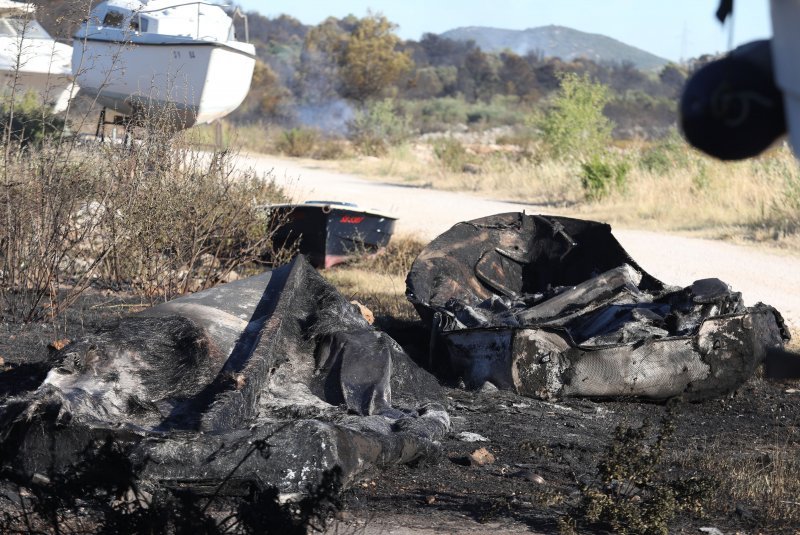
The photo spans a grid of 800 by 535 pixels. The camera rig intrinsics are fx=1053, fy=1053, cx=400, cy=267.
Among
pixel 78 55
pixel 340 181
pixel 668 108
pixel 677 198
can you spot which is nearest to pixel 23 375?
pixel 78 55

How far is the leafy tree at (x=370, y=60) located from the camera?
47.9m

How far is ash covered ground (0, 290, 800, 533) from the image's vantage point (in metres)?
4.43

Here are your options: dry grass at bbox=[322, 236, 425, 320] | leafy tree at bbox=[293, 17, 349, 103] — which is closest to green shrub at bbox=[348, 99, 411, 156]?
leafy tree at bbox=[293, 17, 349, 103]

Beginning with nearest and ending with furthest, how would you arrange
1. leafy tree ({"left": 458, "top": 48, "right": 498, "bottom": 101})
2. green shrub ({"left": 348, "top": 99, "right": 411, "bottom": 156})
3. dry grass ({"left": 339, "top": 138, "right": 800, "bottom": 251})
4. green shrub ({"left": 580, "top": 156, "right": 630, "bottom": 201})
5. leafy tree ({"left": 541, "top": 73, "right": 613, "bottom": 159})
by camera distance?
dry grass ({"left": 339, "top": 138, "right": 800, "bottom": 251}) → green shrub ({"left": 580, "top": 156, "right": 630, "bottom": 201}) → leafy tree ({"left": 541, "top": 73, "right": 613, "bottom": 159}) → green shrub ({"left": 348, "top": 99, "right": 411, "bottom": 156}) → leafy tree ({"left": 458, "top": 48, "right": 498, "bottom": 101})

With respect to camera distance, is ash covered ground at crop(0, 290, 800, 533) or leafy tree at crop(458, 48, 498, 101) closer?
ash covered ground at crop(0, 290, 800, 533)

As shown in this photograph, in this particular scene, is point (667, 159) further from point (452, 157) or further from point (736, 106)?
point (736, 106)

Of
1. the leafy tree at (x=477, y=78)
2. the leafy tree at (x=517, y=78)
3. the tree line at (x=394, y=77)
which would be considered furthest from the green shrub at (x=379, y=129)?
the leafy tree at (x=477, y=78)

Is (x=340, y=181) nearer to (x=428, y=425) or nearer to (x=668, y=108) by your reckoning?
(x=428, y=425)

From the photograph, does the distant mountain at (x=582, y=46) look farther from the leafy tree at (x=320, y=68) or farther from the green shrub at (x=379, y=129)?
the green shrub at (x=379, y=129)

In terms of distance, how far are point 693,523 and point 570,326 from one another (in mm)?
3217

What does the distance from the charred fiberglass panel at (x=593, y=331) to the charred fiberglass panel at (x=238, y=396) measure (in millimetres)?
592

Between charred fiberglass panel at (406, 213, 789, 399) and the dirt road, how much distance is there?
220cm

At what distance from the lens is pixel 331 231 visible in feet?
38.3

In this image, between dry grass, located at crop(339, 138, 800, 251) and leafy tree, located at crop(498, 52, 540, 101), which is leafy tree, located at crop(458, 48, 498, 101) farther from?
dry grass, located at crop(339, 138, 800, 251)
